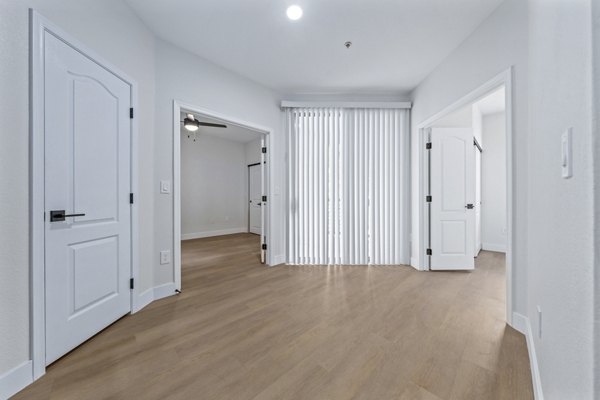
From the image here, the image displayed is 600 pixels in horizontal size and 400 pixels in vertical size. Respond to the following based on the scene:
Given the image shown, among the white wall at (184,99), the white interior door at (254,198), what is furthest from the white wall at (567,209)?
the white interior door at (254,198)

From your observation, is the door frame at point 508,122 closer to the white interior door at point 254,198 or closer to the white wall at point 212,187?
the white interior door at point 254,198

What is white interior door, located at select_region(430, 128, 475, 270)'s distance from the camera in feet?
10.8

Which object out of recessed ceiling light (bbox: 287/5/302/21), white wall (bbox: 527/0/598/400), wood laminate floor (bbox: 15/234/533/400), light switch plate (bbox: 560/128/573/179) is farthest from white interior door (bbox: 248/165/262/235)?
light switch plate (bbox: 560/128/573/179)

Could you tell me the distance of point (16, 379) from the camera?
1.27 meters

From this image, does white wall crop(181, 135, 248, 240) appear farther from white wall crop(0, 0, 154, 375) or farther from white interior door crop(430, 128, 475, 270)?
white interior door crop(430, 128, 475, 270)

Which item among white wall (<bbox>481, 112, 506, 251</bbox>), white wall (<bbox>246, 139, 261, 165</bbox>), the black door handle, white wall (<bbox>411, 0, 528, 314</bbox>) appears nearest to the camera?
the black door handle

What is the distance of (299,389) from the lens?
127 centimetres

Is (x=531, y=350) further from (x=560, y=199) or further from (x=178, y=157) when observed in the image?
(x=178, y=157)

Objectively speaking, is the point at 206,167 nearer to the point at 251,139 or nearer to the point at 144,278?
the point at 251,139

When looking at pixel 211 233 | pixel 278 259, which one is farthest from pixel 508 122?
pixel 211 233

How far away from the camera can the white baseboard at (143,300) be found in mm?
2118

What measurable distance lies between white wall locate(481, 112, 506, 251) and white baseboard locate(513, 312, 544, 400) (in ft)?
11.2

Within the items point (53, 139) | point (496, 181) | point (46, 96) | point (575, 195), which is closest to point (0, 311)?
point (53, 139)

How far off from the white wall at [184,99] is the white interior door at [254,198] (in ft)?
10.4
